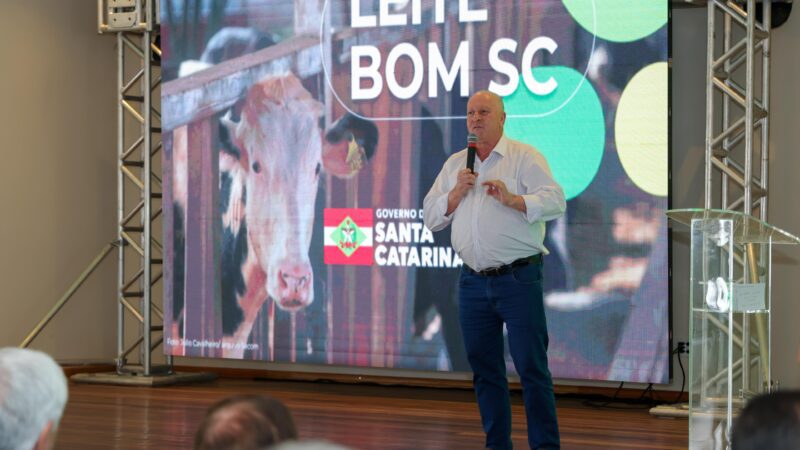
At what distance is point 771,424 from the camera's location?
1.29m

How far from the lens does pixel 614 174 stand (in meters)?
6.21

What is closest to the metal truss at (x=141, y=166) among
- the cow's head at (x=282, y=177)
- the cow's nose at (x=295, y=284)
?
the cow's head at (x=282, y=177)

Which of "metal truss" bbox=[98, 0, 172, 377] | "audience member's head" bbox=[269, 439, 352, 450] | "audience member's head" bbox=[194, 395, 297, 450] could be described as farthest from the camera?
"metal truss" bbox=[98, 0, 172, 377]

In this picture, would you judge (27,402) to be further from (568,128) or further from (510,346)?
(568,128)

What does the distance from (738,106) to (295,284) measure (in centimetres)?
273

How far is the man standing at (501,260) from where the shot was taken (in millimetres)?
4258

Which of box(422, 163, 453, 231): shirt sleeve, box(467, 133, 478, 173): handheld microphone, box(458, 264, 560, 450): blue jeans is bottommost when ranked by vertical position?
box(458, 264, 560, 450): blue jeans

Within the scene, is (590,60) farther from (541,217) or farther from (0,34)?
(0,34)

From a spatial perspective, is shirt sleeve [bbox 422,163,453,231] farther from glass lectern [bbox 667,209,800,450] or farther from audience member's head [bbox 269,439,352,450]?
audience member's head [bbox 269,439,352,450]

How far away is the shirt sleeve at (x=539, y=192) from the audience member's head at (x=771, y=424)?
2884 mm

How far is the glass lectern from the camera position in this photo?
4.25 metres

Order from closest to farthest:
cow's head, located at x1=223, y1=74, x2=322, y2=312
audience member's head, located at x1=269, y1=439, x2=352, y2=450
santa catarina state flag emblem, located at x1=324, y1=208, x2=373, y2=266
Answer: audience member's head, located at x1=269, y1=439, x2=352, y2=450, santa catarina state flag emblem, located at x1=324, y1=208, x2=373, y2=266, cow's head, located at x1=223, y1=74, x2=322, y2=312

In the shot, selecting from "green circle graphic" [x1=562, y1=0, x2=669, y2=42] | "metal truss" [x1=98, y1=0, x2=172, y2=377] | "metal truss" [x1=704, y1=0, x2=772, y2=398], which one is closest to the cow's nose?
"metal truss" [x1=98, y1=0, x2=172, y2=377]

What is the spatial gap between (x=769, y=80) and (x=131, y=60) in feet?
14.7
